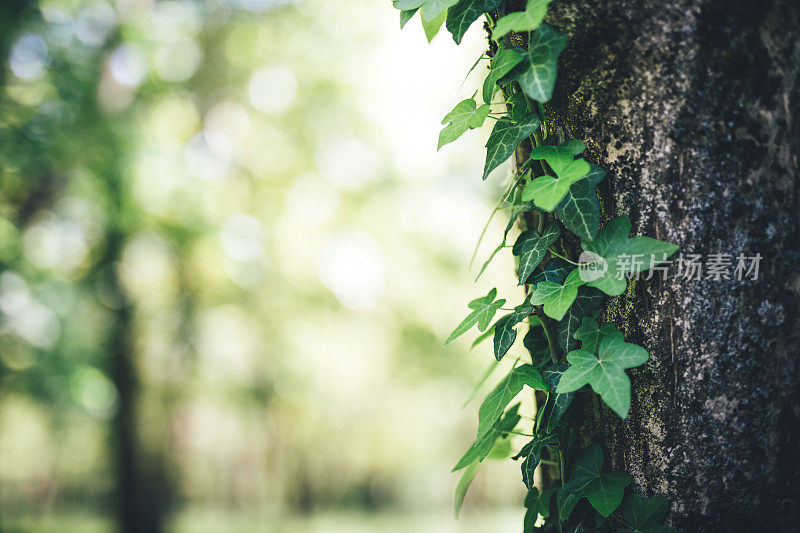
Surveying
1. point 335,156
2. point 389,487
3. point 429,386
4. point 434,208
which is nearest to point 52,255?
point 335,156

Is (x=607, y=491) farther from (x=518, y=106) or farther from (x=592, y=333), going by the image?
(x=518, y=106)

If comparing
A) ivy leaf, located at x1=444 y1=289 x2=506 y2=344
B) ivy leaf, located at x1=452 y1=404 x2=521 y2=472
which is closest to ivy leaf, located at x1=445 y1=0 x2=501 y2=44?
ivy leaf, located at x1=444 y1=289 x2=506 y2=344

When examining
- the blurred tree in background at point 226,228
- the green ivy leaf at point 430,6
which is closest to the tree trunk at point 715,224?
the green ivy leaf at point 430,6

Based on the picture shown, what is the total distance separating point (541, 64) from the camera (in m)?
0.79

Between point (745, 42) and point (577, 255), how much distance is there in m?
0.43

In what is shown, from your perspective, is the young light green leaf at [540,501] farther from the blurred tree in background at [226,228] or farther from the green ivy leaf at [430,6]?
the blurred tree in background at [226,228]

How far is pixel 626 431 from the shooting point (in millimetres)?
855

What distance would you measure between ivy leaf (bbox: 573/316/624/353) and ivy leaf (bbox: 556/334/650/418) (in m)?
0.01

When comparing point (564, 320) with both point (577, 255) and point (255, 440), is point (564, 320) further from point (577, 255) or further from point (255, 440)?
point (255, 440)

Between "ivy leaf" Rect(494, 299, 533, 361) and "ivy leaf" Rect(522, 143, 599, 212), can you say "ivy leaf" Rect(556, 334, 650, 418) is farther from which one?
"ivy leaf" Rect(522, 143, 599, 212)

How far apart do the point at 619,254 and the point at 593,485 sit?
1.37 feet

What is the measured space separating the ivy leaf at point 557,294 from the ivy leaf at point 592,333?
58 mm

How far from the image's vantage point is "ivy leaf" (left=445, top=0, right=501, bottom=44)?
2.94 ft

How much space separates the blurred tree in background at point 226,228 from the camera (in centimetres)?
485
